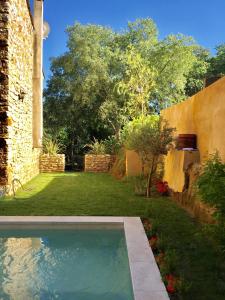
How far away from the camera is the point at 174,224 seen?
6.55m

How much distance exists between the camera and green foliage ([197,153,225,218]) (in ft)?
14.4

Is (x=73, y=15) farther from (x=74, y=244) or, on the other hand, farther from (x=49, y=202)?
(x=74, y=244)

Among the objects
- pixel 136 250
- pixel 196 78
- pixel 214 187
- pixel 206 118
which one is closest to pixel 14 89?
pixel 206 118

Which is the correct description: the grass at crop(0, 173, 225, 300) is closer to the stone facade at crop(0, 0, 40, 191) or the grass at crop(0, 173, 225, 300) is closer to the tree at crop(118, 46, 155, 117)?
the stone facade at crop(0, 0, 40, 191)

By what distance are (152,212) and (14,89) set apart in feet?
16.7

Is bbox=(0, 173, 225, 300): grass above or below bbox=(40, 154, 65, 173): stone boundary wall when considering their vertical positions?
below

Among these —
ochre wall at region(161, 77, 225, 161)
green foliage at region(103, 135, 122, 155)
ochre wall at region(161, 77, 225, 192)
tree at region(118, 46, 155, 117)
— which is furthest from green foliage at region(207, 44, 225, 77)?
ochre wall at region(161, 77, 225, 161)

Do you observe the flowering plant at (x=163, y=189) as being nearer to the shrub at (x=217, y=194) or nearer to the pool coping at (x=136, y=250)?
the pool coping at (x=136, y=250)

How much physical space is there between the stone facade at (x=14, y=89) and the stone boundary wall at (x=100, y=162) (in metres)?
5.30

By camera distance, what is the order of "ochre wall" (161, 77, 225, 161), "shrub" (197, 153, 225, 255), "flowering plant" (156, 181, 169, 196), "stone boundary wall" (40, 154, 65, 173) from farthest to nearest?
"stone boundary wall" (40, 154, 65, 173) < "flowering plant" (156, 181, 169, 196) < "ochre wall" (161, 77, 225, 161) < "shrub" (197, 153, 225, 255)

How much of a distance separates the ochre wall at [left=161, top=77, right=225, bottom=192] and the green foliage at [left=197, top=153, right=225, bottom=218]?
1449 mm

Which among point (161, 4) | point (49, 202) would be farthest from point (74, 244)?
point (161, 4)

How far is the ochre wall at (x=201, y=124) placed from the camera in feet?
21.2

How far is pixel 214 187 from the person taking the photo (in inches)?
174
